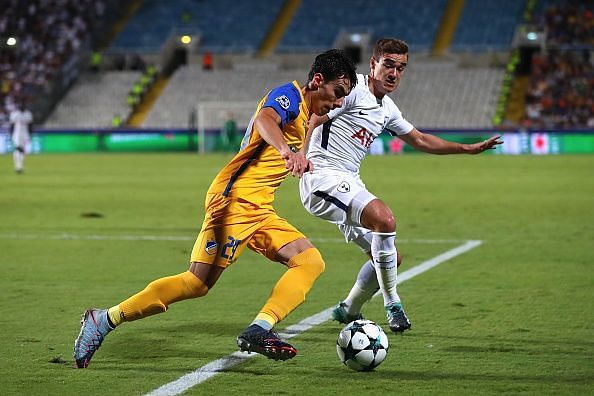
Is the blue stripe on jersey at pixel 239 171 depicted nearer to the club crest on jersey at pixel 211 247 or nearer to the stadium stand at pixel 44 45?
the club crest on jersey at pixel 211 247

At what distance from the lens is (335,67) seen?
6.20m

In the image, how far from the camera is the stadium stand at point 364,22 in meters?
48.7

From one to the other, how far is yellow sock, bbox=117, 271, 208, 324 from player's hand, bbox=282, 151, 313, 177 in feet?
3.69

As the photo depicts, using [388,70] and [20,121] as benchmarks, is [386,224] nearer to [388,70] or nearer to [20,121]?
[388,70]

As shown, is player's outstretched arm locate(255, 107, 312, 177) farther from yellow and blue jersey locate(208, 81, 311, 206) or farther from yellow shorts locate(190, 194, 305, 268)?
yellow shorts locate(190, 194, 305, 268)

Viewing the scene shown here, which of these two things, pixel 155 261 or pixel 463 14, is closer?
pixel 155 261

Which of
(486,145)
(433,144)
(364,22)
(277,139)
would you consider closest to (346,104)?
(433,144)

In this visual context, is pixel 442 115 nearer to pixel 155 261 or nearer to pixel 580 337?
pixel 155 261

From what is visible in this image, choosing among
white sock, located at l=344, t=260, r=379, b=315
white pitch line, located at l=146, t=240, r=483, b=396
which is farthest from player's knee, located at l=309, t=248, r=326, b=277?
white sock, located at l=344, t=260, r=379, b=315

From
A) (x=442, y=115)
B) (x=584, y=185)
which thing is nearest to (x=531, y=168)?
(x=584, y=185)

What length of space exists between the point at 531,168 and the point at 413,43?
18795mm

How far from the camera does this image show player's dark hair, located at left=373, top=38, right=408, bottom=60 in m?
7.82

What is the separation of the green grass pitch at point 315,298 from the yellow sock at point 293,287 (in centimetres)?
35

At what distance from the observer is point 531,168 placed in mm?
30359
